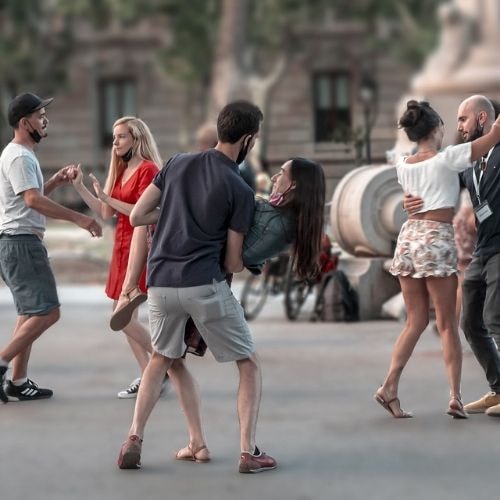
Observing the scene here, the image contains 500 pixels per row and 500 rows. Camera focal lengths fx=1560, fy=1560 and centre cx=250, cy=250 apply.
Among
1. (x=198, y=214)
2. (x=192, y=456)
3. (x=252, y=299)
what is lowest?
(x=252, y=299)

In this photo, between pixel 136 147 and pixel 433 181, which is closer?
pixel 433 181

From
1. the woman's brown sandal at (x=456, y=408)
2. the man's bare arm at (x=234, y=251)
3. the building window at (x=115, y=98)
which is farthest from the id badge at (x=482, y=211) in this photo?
the building window at (x=115, y=98)

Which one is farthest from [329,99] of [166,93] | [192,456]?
[192,456]

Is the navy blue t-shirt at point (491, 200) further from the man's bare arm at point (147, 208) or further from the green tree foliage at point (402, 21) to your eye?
the green tree foliage at point (402, 21)

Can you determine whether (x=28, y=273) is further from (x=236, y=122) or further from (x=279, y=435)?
(x=236, y=122)

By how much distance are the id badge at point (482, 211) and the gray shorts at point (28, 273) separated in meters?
2.61

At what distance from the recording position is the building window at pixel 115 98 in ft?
174

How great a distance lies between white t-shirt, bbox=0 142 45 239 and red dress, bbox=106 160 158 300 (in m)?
0.47

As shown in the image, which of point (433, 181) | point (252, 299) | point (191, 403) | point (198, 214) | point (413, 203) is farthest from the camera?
point (252, 299)

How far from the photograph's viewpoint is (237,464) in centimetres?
718

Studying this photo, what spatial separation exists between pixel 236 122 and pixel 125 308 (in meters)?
1.56

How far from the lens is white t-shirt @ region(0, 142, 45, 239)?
903 cm

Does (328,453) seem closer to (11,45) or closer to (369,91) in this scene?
(369,91)

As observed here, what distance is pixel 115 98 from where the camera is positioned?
53.2 meters
